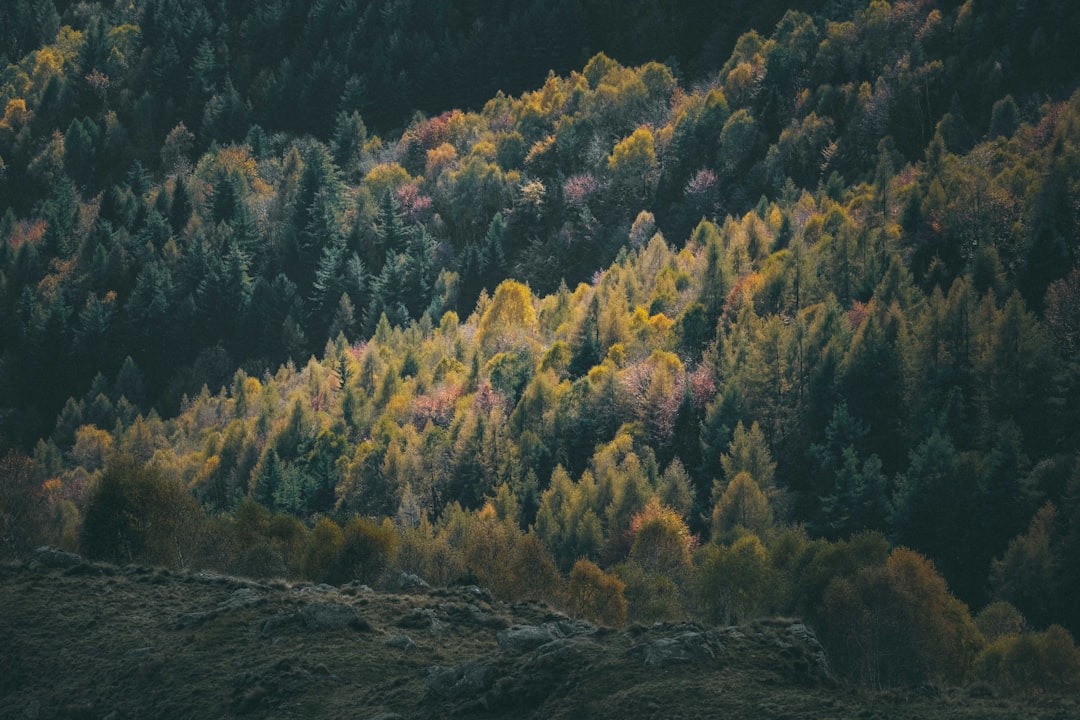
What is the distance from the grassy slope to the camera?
7062 centimetres

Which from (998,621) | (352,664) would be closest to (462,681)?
(352,664)

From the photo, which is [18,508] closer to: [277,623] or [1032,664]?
[277,623]

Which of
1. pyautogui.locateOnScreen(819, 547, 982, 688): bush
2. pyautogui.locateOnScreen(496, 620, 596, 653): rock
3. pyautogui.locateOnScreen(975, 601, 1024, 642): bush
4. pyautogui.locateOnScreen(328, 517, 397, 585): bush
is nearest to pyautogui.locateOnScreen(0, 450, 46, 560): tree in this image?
pyautogui.locateOnScreen(328, 517, 397, 585): bush

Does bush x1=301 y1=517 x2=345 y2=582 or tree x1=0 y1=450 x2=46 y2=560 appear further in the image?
tree x1=0 y1=450 x2=46 y2=560

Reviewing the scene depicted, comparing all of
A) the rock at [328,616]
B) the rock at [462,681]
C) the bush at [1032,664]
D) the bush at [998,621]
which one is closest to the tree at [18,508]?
the rock at [328,616]

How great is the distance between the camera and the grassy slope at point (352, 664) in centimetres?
7062

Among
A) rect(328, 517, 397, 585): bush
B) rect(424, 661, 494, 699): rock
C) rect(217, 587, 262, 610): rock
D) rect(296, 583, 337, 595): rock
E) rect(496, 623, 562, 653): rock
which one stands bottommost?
rect(424, 661, 494, 699): rock

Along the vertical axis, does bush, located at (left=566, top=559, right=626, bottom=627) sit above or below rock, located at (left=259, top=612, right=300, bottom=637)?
above

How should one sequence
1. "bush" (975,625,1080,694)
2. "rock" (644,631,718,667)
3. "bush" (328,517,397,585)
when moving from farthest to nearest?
"bush" (328,517,397,585) → "bush" (975,625,1080,694) → "rock" (644,631,718,667)

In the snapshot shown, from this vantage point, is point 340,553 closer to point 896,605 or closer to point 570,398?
point 896,605

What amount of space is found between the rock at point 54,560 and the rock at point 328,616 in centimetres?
2174

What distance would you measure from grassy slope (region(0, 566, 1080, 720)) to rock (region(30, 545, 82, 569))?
122cm

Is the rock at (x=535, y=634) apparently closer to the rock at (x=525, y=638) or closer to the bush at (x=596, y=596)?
the rock at (x=525, y=638)

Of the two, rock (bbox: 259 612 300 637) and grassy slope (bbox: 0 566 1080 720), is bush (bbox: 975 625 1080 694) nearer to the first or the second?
grassy slope (bbox: 0 566 1080 720)
